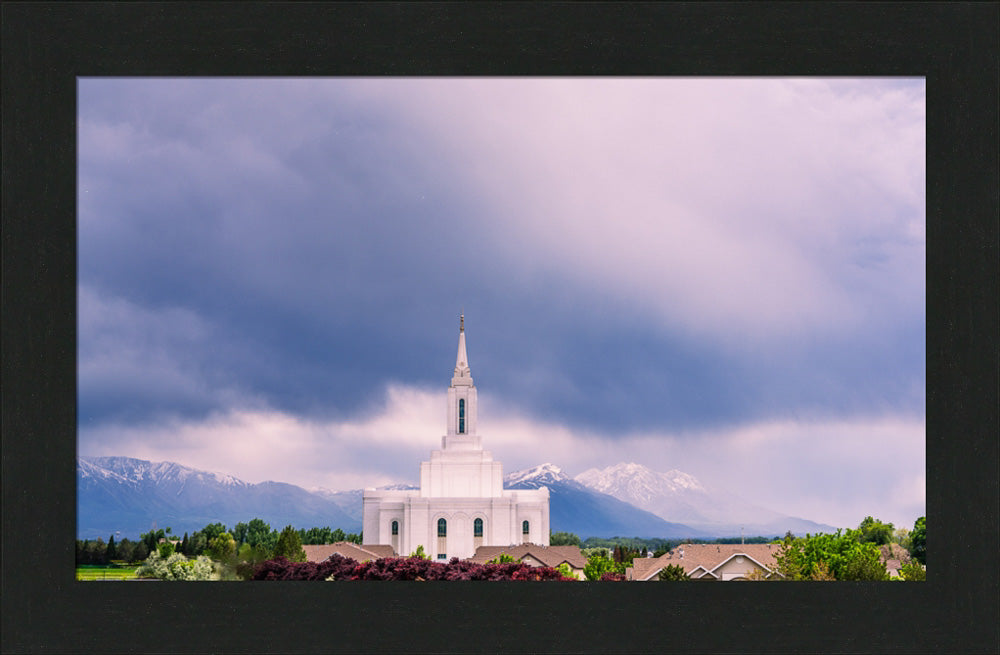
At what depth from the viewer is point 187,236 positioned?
16.9 metres

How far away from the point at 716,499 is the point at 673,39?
13.9 meters

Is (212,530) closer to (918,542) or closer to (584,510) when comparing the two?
(918,542)

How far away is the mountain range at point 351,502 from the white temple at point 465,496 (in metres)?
0.57

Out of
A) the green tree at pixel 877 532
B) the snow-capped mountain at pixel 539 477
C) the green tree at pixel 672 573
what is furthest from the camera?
the snow-capped mountain at pixel 539 477

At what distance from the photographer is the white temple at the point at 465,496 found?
20.4m

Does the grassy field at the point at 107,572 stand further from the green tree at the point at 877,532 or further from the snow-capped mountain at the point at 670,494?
the snow-capped mountain at the point at 670,494

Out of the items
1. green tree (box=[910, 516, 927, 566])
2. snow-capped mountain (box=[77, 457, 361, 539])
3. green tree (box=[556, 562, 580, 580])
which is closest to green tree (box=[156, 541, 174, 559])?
snow-capped mountain (box=[77, 457, 361, 539])

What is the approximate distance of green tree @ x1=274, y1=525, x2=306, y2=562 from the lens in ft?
33.1

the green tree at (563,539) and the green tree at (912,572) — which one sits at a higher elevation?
the green tree at (912,572)

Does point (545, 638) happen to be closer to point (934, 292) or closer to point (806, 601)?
point (806, 601)

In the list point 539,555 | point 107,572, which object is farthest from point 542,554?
point 107,572

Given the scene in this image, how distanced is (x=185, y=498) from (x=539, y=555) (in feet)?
18.7

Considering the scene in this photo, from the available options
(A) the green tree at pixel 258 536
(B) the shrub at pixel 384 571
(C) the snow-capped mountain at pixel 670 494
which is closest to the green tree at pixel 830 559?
(B) the shrub at pixel 384 571

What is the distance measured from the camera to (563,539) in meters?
20.5
